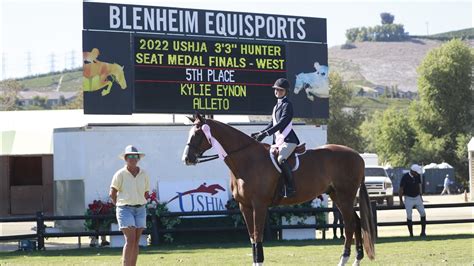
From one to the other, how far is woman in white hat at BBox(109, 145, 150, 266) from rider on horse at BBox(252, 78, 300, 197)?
2.38 m

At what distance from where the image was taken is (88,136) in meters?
23.4

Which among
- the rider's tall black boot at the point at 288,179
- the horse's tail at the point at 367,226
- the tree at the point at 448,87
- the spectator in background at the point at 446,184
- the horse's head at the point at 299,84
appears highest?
the tree at the point at 448,87

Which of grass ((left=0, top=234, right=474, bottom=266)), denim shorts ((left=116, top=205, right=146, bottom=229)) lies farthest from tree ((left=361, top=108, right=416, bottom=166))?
denim shorts ((left=116, top=205, right=146, bottom=229))

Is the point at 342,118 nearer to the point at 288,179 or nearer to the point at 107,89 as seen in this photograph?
the point at 107,89

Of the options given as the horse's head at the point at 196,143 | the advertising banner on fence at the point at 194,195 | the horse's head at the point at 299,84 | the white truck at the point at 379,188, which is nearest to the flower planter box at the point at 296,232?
the advertising banner on fence at the point at 194,195

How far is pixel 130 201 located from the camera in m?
13.4

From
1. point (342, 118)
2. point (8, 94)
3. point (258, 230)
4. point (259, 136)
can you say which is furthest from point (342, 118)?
point (258, 230)

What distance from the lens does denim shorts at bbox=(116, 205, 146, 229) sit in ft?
44.1

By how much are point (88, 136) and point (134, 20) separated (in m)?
3.34

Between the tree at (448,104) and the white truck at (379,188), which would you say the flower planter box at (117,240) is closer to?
the white truck at (379,188)

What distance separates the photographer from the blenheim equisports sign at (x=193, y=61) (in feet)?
72.2

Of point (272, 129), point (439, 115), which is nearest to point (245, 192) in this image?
point (272, 129)

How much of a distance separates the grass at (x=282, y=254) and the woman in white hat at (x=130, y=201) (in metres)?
3.55

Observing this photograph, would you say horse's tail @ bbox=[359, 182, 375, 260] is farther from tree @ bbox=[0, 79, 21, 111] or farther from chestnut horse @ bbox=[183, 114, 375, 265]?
tree @ bbox=[0, 79, 21, 111]
